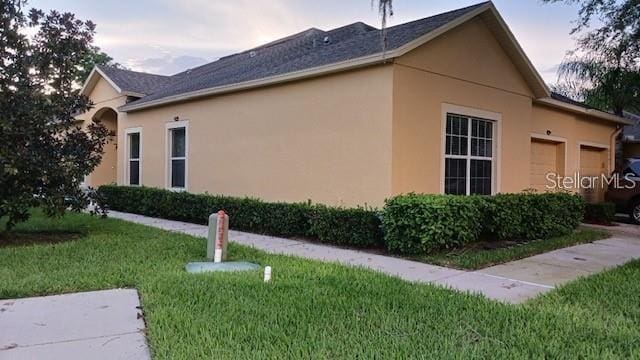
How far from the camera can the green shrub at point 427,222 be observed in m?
7.20

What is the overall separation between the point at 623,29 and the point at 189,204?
1091cm

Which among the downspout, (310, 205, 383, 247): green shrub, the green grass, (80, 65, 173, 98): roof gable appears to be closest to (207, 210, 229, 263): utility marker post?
(310, 205, 383, 247): green shrub

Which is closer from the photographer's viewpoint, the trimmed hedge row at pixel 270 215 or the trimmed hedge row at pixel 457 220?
the trimmed hedge row at pixel 457 220

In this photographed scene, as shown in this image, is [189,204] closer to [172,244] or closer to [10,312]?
[172,244]

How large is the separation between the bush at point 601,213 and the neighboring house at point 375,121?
1570 millimetres

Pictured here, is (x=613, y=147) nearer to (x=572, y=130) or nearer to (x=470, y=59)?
(x=572, y=130)

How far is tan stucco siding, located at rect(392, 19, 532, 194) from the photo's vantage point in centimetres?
853

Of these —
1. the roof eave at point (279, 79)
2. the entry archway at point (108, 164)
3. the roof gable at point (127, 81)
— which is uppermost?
the roof gable at point (127, 81)

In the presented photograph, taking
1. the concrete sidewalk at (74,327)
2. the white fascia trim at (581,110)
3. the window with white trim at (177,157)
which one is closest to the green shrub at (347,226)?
the concrete sidewalk at (74,327)

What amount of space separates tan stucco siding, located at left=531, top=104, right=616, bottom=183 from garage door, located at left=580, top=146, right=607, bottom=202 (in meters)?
0.22

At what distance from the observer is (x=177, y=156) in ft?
46.1

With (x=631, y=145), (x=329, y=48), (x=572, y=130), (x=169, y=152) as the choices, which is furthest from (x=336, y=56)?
(x=631, y=145)

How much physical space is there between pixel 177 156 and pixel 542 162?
10988 millimetres

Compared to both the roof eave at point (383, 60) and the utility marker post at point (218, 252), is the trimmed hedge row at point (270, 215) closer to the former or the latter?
the utility marker post at point (218, 252)
